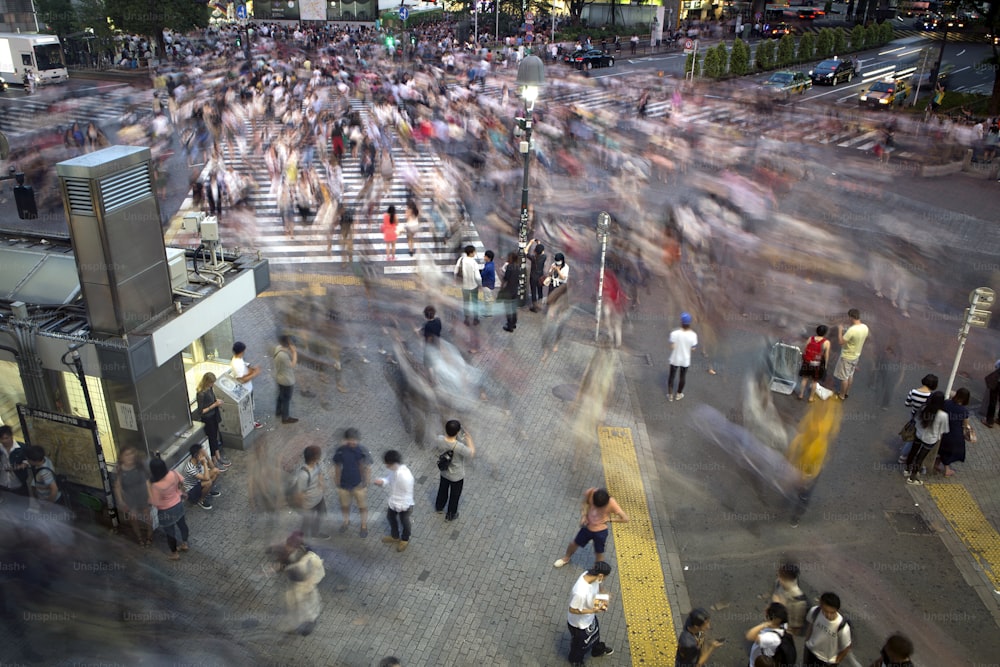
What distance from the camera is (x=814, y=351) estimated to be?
493 inches

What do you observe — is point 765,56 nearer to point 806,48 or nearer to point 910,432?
point 806,48

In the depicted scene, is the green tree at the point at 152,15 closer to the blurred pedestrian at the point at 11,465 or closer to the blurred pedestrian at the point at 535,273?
the blurred pedestrian at the point at 535,273

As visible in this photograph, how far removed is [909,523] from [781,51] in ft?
178

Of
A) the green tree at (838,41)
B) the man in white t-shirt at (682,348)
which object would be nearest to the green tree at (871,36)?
the green tree at (838,41)

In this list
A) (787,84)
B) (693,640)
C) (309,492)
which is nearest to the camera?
(693,640)

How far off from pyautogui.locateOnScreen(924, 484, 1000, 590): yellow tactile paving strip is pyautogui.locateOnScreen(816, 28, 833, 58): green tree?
58.1 m

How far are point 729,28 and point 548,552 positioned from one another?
85881mm

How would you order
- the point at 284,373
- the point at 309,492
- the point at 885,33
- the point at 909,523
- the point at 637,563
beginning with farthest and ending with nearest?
the point at 885,33 < the point at 284,373 < the point at 909,523 < the point at 637,563 < the point at 309,492

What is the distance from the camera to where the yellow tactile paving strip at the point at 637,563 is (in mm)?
8000

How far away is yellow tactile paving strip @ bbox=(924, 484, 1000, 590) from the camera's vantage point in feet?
30.6

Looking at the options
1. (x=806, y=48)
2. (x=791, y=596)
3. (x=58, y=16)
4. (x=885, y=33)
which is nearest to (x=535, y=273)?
(x=791, y=596)

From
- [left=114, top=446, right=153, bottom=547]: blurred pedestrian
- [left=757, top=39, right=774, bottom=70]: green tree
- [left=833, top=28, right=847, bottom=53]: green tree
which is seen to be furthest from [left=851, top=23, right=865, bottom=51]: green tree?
[left=114, top=446, right=153, bottom=547]: blurred pedestrian

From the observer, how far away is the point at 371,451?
10.9m

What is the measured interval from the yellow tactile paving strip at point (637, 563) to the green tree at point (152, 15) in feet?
157
